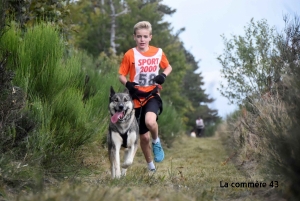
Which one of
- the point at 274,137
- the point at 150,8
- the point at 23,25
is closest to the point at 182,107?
the point at 150,8

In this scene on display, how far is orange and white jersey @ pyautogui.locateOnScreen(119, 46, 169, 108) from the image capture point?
293 inches


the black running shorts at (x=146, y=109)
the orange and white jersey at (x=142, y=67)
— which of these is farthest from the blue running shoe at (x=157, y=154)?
the orange and white jersey at (x=142, y=67)

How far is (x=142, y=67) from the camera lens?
294 inches

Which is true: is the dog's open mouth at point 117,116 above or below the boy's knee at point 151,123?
above

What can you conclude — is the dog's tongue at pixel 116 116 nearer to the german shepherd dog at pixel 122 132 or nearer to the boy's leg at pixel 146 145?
the german shepherd dog at pixel 122 132

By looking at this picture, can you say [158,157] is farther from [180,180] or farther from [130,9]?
[130,9]

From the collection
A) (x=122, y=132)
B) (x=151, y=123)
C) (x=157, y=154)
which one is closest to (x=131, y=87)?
(x=151, y=123)

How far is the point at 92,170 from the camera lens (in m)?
7.09

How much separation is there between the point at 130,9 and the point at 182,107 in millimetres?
10331

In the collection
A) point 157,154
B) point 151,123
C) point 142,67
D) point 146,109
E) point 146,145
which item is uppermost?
point 142,67

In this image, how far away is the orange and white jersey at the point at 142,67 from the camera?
743 cm

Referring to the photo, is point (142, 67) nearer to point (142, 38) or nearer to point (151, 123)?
point (142, 38)

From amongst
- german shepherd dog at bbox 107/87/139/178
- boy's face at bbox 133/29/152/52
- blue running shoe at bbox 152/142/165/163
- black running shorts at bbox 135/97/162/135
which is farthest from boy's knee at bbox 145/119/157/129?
boy's face at bbox 133/29/152/52

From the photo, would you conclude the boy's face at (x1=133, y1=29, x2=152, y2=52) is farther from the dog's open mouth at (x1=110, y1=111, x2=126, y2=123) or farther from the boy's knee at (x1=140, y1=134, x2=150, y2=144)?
the boy's knee at (x1=140, y1=134, x2=150, y2=144)
